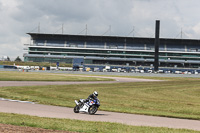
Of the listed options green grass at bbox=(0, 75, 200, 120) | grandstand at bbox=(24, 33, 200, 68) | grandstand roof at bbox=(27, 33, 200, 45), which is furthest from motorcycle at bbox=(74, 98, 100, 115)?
grandstand roof at bbox=(27, 33, 200, 45)

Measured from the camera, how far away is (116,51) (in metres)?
167

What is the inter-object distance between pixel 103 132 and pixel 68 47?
6304 inches

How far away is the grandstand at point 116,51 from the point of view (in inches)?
6550

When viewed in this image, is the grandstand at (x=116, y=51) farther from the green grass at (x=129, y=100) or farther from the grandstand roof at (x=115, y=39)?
the green grass at (x=129, y=100)

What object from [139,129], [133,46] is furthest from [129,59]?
[139,129]

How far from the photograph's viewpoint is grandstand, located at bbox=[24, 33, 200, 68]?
166375 mm

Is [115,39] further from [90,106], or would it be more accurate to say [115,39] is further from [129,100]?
[90,106]

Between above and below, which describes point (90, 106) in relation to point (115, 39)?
below

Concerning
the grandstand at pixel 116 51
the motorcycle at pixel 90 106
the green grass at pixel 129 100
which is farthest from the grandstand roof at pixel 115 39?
the motorcycle at pixel 90 106

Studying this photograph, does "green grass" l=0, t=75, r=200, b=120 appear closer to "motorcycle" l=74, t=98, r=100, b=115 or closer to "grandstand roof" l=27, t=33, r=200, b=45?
"motorcycle" l=74, t=98, r=100, b=115

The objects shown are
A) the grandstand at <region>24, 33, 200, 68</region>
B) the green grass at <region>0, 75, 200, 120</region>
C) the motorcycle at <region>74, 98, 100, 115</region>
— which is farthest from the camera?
the grandstand at <region>24, 33, 200, 68</region>

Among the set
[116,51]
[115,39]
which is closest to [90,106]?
[116,51]

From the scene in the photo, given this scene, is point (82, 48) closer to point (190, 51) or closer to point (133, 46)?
point (133, 46)

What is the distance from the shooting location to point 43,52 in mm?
172000
